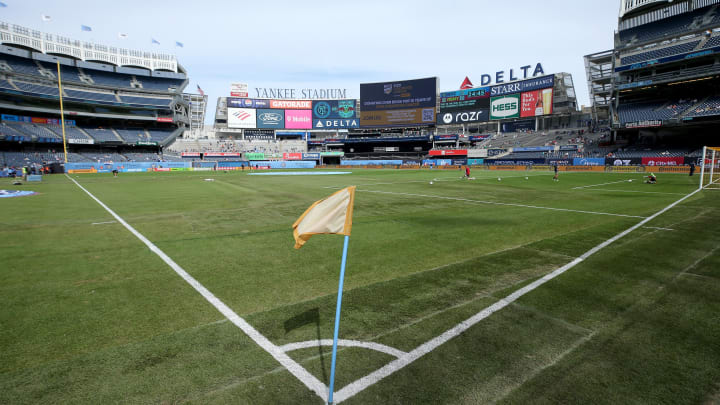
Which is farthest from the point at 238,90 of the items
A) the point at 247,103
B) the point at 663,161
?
the point at 663,161

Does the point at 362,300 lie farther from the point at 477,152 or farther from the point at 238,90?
the point at 238,90

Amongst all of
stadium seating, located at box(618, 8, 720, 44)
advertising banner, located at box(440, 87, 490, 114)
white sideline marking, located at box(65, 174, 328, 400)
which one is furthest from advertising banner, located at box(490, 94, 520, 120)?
white sideline marking, located at box(65, 174, 328, 400)

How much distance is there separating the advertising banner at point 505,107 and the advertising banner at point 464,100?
1771mm

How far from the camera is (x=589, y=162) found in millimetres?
48500

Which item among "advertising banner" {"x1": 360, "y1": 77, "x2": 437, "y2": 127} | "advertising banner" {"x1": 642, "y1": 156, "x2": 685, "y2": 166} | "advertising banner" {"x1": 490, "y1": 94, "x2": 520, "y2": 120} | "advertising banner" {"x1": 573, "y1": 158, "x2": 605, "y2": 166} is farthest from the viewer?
"advertising banner" {"x1": 360, "y1": 77, "x2": 437, "y2": 127}

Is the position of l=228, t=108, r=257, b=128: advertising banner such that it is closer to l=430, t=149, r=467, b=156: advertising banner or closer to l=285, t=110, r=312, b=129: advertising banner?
l=285, t=110, r=312, b=129: advertising banner

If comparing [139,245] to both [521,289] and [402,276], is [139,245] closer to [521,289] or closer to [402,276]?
[402,276]

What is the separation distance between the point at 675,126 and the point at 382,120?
54.4m

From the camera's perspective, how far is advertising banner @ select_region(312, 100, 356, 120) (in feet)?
286

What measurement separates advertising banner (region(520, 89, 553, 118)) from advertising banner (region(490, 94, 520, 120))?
3.31 feet

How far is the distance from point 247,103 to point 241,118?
13.9 ft

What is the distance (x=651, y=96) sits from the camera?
5062cm

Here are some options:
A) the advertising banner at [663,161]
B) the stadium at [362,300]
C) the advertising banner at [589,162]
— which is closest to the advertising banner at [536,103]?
the advertising banner at [589,162]

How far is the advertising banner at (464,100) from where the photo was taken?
Result: 7329cm
